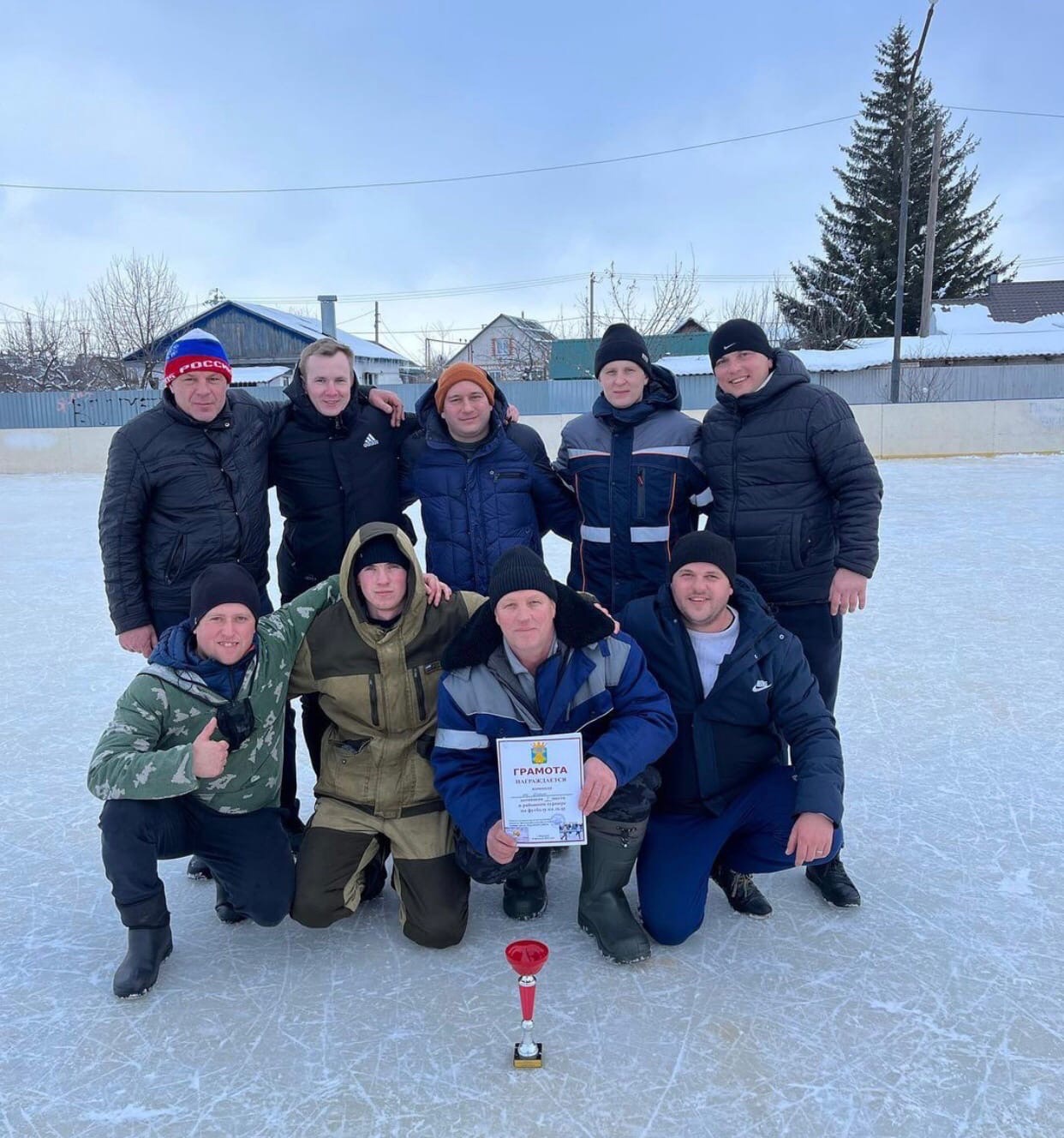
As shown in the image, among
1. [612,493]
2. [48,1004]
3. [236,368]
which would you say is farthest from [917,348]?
[48,1004]

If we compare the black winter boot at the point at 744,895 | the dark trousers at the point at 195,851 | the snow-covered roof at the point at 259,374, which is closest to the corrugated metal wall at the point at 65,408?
the snow-covered roof at the point at 259,374

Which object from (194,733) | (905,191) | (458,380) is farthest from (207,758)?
(905,191)

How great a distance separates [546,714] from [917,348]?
24.9 m

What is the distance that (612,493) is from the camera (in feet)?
9.77

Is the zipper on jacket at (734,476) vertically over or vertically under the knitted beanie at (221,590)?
over

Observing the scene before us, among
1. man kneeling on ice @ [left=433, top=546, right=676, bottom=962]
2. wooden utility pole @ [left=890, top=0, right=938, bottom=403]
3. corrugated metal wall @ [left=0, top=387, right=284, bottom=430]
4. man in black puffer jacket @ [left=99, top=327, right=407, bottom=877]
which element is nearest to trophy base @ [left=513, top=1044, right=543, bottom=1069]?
man kneeling on ice @ [left=433, top=546, right=676, bottom=962]

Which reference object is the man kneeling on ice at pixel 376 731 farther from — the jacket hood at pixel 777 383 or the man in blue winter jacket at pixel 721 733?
the jacket hood at pixel 777 383

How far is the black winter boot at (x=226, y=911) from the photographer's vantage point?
8.27 feet

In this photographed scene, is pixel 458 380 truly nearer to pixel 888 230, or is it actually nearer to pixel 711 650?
pixel 711 650

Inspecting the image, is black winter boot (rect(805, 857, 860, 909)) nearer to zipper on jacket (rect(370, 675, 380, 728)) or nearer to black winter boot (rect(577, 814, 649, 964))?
black winter boot (rect(577, 814, 649, 964))

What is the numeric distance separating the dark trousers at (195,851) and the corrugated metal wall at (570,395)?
17.2 meters

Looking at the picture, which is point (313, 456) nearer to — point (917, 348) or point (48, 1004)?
point (48, 1004)

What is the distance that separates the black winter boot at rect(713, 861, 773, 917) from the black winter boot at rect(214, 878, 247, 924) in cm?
136

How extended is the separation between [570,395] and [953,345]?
11524 mm
